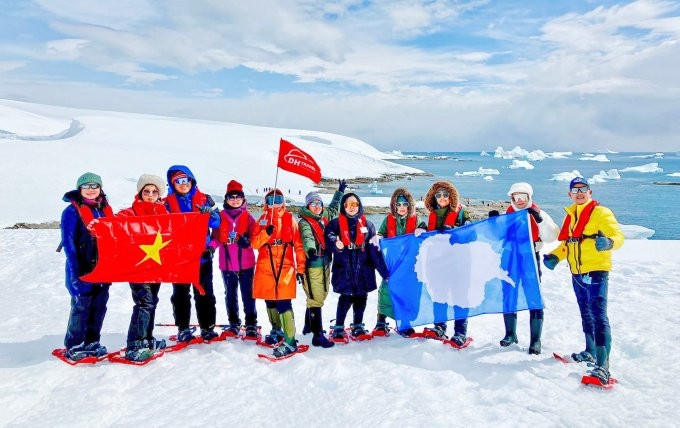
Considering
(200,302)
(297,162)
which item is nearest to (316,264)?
(297,162)

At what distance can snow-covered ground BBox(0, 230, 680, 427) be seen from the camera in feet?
11.4

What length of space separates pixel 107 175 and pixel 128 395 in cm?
3466

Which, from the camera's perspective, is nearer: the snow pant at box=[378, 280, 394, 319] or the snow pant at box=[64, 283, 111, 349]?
the snow pant at box=[64, 283, 111, 349]

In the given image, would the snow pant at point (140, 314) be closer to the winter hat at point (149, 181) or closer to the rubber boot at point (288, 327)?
the winter hat at point (149, 181)

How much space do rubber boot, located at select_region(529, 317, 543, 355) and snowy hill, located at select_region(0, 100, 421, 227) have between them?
1049cm

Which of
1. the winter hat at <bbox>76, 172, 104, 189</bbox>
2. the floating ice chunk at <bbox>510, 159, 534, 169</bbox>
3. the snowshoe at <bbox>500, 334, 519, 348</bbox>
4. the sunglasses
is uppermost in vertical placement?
the floating ice chunk at <bbox>510, 159, 534, 169</bbox>

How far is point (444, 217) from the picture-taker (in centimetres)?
524

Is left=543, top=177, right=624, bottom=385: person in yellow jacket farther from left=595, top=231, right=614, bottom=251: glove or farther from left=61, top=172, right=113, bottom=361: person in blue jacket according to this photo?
left=61, top=172, right=113, bottom=361: person in blue jacket

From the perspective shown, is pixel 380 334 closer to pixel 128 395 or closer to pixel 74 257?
pixel 128 395

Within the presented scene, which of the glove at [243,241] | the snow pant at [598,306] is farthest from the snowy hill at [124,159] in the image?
the snow pant at [598,306]

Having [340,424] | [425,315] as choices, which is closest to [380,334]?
[425,315]

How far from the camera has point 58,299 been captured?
7.20 m

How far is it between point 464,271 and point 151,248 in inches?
144

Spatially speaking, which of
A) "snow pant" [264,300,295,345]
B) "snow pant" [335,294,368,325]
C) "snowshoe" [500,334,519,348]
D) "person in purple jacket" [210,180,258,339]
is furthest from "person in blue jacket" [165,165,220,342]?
"snowshoe" [500,334,519,348]
